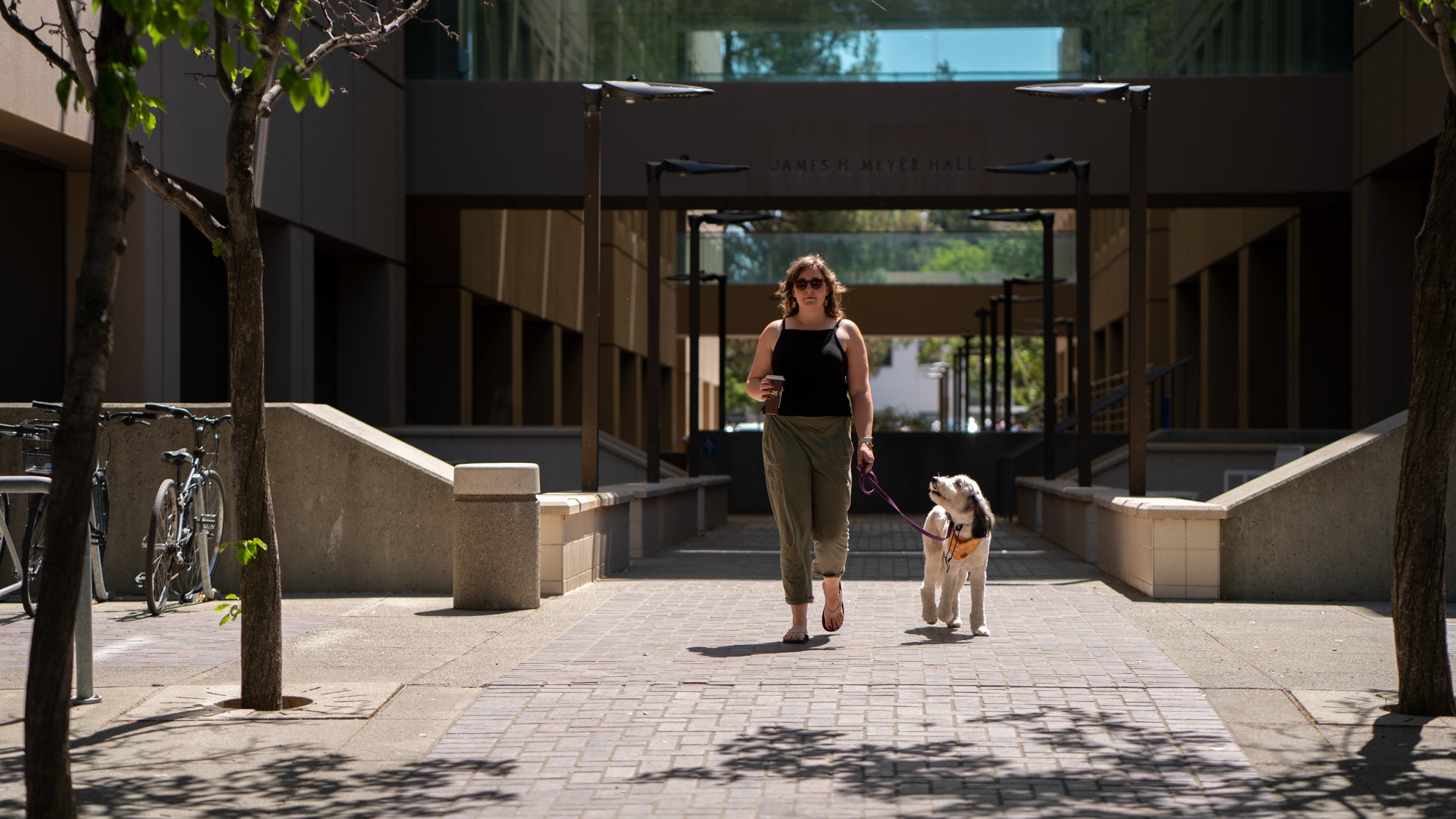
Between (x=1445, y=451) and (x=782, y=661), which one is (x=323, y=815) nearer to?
(x=782, y=661)

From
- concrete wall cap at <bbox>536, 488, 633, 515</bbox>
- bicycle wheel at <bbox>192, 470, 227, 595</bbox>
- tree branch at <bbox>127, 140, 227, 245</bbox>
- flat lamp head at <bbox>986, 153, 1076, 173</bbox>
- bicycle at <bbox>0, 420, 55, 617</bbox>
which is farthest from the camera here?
flat lamp head at <bbox>986, 153, 1076, 173</bbox>

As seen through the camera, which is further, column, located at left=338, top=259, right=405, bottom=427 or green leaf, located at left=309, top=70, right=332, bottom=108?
column, located at left=338, top=259, right=405, bottom=427

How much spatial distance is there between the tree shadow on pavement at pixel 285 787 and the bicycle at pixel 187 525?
4.46 meters

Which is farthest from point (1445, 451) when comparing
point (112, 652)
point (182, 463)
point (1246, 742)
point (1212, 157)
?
point (1212, 157)

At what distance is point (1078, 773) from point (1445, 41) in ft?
10.9

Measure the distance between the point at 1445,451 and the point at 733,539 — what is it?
1412cm

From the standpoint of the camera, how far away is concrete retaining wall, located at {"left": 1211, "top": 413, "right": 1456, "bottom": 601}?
11.3 meters

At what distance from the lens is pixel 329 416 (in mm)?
11719

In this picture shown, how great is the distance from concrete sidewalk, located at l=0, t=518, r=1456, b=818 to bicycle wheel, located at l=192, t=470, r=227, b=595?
551mm

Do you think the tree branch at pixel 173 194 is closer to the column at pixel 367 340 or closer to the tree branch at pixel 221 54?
the tree branch at pixel 221 54

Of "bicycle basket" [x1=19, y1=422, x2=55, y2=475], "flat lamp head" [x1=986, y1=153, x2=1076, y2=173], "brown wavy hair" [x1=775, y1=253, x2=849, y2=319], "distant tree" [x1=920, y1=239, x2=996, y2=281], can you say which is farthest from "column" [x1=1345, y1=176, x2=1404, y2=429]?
"bicycle basket" [x1=19, y1=422, x2=55, y2=475]

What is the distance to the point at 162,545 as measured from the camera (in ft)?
33.3

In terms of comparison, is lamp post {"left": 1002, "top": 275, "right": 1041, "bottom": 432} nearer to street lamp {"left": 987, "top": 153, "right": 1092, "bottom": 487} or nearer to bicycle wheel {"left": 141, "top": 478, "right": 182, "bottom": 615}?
street lamp {"left": 987, "top": 153, "right": 1092, "bottom": 487}

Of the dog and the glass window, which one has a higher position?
the glass window
